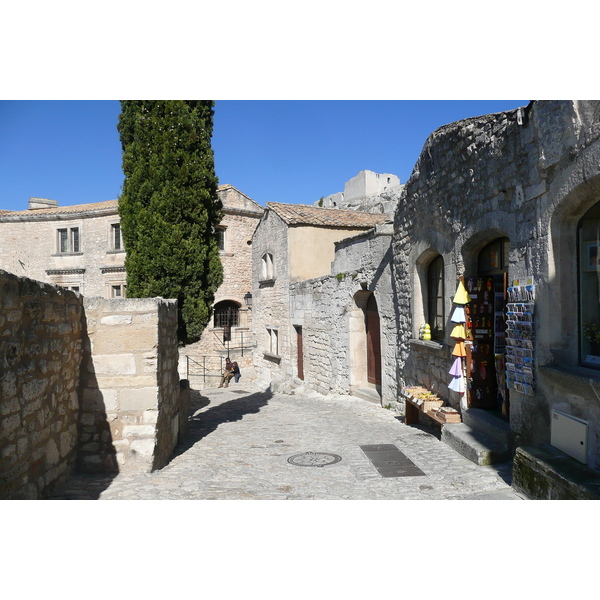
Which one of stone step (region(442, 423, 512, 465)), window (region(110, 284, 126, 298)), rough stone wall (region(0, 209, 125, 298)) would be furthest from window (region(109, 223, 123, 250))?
stone step (region(442, 423, 512, 465))

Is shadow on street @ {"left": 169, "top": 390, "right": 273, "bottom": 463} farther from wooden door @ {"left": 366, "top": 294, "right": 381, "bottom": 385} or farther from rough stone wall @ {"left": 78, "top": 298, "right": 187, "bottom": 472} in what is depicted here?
wooden door @ {"left": 366, "top": 294, "right": 381, "bottom": 385}

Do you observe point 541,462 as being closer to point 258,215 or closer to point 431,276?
point 431,276

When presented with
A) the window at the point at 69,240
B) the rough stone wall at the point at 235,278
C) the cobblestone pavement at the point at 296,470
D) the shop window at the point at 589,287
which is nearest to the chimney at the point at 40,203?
the window at the point at 69,240

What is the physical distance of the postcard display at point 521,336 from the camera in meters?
5.08

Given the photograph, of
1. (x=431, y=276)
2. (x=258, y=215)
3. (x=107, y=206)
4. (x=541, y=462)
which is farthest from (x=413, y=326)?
(x=107, y=206)

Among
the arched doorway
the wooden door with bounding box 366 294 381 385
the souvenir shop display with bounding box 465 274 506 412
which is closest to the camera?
the souvenir shop display with bounding box 465 274 506 412

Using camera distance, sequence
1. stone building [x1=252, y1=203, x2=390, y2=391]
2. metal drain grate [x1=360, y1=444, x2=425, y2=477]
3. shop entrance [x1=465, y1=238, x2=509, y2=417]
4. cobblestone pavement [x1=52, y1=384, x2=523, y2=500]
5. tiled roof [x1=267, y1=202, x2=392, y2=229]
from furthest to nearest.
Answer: tiled roof [x1=267, y1=202, x2=392, y2=229]
stone building [x1=252, y1=203, x2=390, y2=391]
shop entrance [x1=465, y1=238, x2=509, y2=417]
metal drain grate [x1=360, y1=444, x2=425, y2=477]
cobblestone pavement [x1=52, y1=384, x2=523, y2=500]

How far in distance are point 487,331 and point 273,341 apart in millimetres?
11917

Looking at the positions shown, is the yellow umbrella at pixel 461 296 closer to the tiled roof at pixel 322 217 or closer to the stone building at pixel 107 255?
the tiled roof at pixel 322 217

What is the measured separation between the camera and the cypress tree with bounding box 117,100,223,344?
27.6 ft

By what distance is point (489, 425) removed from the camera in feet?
19.3

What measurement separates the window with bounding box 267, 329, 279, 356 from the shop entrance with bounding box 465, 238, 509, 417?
36.8ft

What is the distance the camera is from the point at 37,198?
28688 mm

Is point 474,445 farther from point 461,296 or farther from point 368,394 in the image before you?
point 368,394
